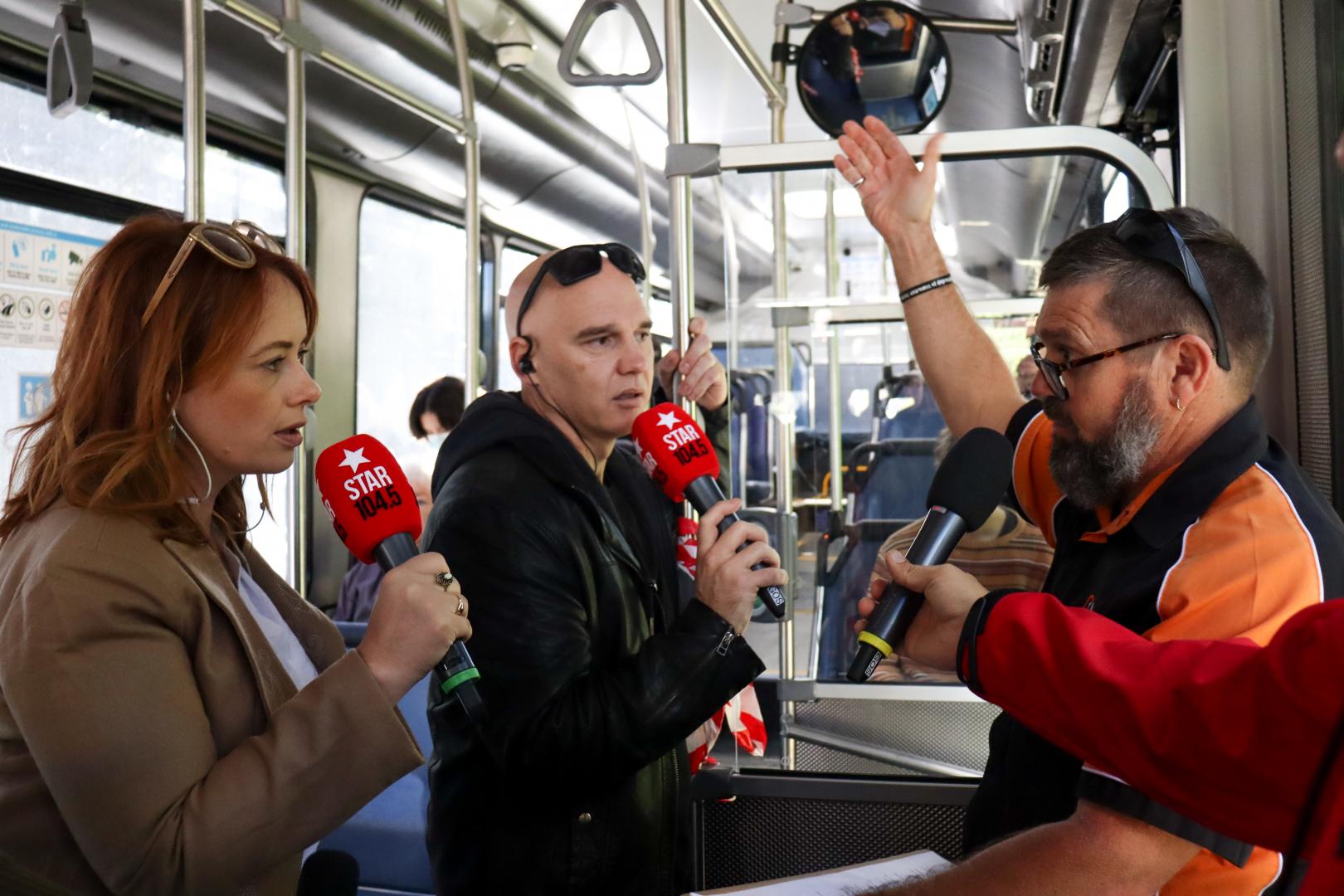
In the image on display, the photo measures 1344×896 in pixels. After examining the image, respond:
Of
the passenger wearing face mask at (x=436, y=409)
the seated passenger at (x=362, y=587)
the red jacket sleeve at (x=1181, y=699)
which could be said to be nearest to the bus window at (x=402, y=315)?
the passenger wearing face mask at (x=436, y=409)

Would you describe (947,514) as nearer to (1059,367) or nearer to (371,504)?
(1059,367)

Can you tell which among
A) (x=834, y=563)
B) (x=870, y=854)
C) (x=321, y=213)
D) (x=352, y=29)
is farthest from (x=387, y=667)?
(x=321, y=213)

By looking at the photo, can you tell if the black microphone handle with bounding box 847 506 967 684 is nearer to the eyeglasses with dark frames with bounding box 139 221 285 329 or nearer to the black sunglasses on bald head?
the black sunglasses on bald head

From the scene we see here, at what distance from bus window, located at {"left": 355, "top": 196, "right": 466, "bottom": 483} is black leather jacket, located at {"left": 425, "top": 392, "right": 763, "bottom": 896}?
3360mm

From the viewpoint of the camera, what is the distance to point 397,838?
312cm

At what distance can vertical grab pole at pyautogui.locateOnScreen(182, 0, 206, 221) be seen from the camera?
1932 mm

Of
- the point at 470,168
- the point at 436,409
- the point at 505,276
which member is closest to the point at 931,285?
the point at 470,168

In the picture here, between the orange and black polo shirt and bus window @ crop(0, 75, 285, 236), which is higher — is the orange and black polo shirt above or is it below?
below

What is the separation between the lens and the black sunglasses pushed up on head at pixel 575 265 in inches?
74.7

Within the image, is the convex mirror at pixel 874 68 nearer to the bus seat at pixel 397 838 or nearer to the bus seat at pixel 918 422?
the bus seat at pixel 918 422

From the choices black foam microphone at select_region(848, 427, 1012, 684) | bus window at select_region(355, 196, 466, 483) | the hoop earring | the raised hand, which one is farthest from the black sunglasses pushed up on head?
bus window at select_region(355, 196, 466, 483)

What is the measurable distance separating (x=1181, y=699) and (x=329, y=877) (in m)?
1.01

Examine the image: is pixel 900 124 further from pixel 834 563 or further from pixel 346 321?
pixel 346 321

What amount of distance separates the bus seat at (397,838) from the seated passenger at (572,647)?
1.52 m
